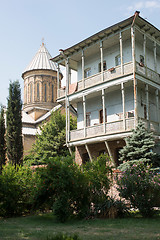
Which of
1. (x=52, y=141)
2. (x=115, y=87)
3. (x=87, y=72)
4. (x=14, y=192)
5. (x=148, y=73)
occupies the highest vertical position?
(x=87, y=72)

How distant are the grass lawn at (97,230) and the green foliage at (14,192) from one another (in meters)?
2.51

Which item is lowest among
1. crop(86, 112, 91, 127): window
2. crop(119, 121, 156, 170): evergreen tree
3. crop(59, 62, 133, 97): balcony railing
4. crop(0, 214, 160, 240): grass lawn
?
crop(0, 214, 160, 240): grass lawn

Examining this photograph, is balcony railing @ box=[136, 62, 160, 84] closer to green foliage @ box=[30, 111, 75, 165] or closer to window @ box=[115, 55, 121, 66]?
window @ box=[115, 55, 121, 66]

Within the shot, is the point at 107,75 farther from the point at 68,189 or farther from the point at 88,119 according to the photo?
the point at 68,189

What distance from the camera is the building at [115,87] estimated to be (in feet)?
58.3

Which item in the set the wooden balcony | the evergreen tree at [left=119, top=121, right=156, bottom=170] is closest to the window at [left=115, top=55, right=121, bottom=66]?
the wooden balcony

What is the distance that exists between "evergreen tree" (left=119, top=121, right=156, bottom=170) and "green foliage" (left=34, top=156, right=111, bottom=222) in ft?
12.0

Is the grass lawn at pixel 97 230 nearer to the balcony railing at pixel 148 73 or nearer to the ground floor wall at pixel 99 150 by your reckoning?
the ground floor wall at pixel 99 150

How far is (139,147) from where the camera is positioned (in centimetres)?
1524

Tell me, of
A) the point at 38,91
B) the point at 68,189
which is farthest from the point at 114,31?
the point at 38,91

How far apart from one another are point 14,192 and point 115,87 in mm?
10165

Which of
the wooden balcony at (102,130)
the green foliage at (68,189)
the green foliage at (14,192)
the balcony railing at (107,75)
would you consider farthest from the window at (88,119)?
the green foliage at (68,189)

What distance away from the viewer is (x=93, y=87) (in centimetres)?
1984

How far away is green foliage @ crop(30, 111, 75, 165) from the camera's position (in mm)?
24203
